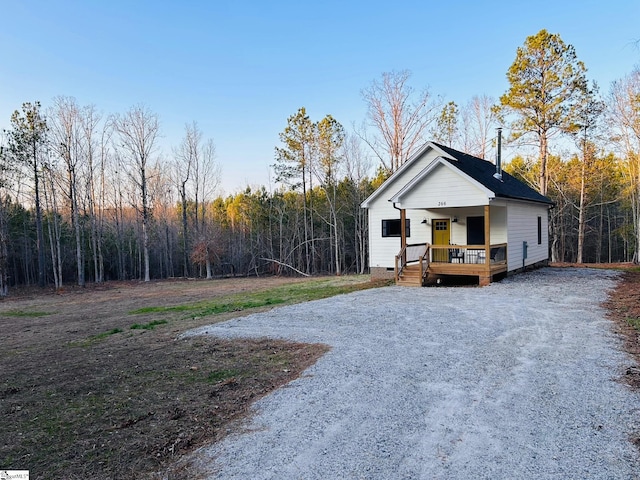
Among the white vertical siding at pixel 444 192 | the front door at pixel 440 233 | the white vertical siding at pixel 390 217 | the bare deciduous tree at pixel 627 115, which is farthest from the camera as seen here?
the bare deciduous tree at pixel 627 115

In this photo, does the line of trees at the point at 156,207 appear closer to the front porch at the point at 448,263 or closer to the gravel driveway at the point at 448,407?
the front porch at the point at 448,263

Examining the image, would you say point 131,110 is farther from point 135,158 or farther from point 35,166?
point 35,166

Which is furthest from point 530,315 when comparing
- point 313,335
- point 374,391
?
point 374,391

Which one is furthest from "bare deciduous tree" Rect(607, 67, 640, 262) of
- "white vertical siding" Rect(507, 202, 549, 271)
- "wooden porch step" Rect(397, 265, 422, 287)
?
"wooden porch step" Rect(397, 265, 422, 287)

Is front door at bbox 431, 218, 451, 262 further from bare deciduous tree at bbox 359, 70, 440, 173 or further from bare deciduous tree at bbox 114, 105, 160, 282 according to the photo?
bare deciduous tree at bbox 114, 105, 160, 282

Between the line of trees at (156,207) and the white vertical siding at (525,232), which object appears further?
the line of trees at (156,207)

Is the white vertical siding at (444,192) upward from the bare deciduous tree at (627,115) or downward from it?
downward

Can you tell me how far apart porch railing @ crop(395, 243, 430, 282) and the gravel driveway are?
5.96m

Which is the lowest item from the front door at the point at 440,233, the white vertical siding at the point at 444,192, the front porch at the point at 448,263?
the front porch at the point at 448,263

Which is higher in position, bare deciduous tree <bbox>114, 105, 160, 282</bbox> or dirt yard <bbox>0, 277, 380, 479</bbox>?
bare deciduous tree <bbox>114, 105, 160, 282</bbox>

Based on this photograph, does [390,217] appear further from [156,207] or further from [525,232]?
[156,207]

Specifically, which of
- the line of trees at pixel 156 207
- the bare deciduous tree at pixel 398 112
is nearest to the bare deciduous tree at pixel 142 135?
the line of trees at pixel 156 207

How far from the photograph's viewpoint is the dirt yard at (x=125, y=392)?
335 cm

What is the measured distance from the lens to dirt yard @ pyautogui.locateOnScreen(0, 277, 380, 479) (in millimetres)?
3352
